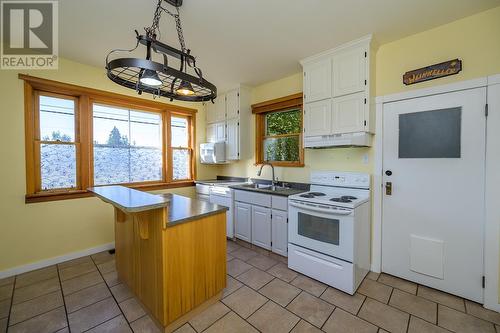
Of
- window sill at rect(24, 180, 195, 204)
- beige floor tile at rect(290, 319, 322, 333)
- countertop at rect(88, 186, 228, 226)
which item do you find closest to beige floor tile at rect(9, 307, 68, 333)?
countertop at rect(88, 186, 228, 226)

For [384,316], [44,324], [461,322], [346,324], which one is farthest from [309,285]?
[44,324]

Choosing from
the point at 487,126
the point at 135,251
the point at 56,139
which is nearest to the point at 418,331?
the point at 487,126

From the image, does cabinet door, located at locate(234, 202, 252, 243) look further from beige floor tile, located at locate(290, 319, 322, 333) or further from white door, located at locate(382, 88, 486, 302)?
white door, located at locate(382, 88, 486, 302)

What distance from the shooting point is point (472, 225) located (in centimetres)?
203

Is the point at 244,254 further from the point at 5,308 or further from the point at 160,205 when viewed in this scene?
the point at 5,308

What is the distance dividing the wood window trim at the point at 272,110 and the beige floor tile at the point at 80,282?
2.73 metres

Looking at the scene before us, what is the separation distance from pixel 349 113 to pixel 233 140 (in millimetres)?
2038

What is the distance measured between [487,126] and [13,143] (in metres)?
4.95

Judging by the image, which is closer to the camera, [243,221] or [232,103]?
[243,221]

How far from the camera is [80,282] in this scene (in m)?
2.34

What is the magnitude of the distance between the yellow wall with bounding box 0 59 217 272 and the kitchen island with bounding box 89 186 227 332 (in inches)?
50.5

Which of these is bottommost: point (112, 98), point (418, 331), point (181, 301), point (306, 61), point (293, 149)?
point (418, 331)

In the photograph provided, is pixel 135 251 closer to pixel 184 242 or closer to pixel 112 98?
pixel 184 242

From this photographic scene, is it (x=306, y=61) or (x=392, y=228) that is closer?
(x=392, y=228)
